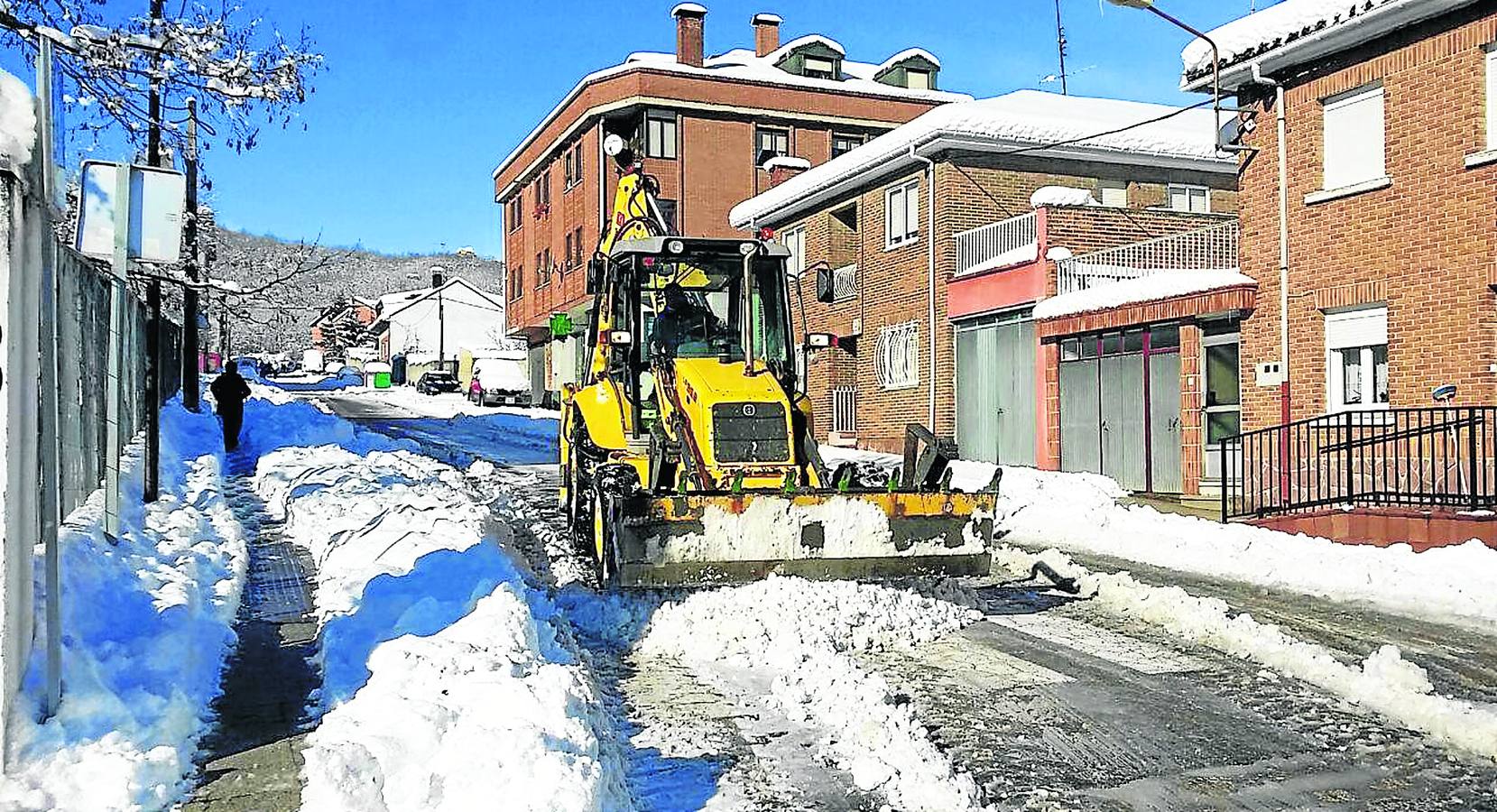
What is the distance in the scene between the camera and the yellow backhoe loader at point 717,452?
858 cm

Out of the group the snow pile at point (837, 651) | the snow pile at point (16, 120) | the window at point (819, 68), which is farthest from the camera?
the window at point (819, 68)

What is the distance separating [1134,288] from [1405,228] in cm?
494

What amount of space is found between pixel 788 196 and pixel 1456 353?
18525mm

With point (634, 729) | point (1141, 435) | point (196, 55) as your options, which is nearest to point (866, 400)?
point (1141, 435)

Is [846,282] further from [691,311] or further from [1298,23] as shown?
[691,311]

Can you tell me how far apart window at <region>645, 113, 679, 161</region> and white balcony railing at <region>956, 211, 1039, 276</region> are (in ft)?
61.6

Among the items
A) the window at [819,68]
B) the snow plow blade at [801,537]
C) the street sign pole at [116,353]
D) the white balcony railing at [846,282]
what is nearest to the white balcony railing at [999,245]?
the white balcony railing at [846,282]

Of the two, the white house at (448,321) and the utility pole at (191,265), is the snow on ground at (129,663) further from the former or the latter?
the white house at (448,321)

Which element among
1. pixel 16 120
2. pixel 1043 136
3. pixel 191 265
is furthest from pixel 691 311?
pixel 1043 136

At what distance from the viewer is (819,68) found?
45125 millimetres

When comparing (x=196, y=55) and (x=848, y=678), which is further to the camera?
(x=196, y=55)

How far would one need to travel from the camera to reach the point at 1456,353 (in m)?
13.4

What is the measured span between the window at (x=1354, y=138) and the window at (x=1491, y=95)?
125 centimetres

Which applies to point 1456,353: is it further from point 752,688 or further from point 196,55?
point 196,55
